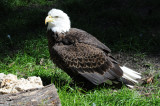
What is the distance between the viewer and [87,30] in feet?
20.5

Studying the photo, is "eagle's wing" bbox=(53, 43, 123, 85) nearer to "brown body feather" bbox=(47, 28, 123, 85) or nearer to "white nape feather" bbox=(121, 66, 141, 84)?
"brown body feather" bbox=(47, 28, 123, 85)

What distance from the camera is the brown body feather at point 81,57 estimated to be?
13.3 feet

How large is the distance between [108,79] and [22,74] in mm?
1596

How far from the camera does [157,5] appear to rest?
8008mm

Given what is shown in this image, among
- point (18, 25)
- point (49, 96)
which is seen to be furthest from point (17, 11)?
point (49, 96)

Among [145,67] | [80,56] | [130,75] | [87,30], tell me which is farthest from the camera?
[87,30]

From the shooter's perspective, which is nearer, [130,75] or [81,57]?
[81,57]

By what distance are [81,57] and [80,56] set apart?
3cm

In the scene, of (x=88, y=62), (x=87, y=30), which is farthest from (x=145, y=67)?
(x=87, y=30)

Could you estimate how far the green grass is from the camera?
386 centimetres

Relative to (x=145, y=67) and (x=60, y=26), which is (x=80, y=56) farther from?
(x=145, y=67)

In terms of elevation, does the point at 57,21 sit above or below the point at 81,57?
above

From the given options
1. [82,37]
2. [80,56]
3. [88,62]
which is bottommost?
[88,62]

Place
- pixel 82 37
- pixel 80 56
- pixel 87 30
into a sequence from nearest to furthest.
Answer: pixel 80 56 → pixel 82 37 → pixel 87 30
